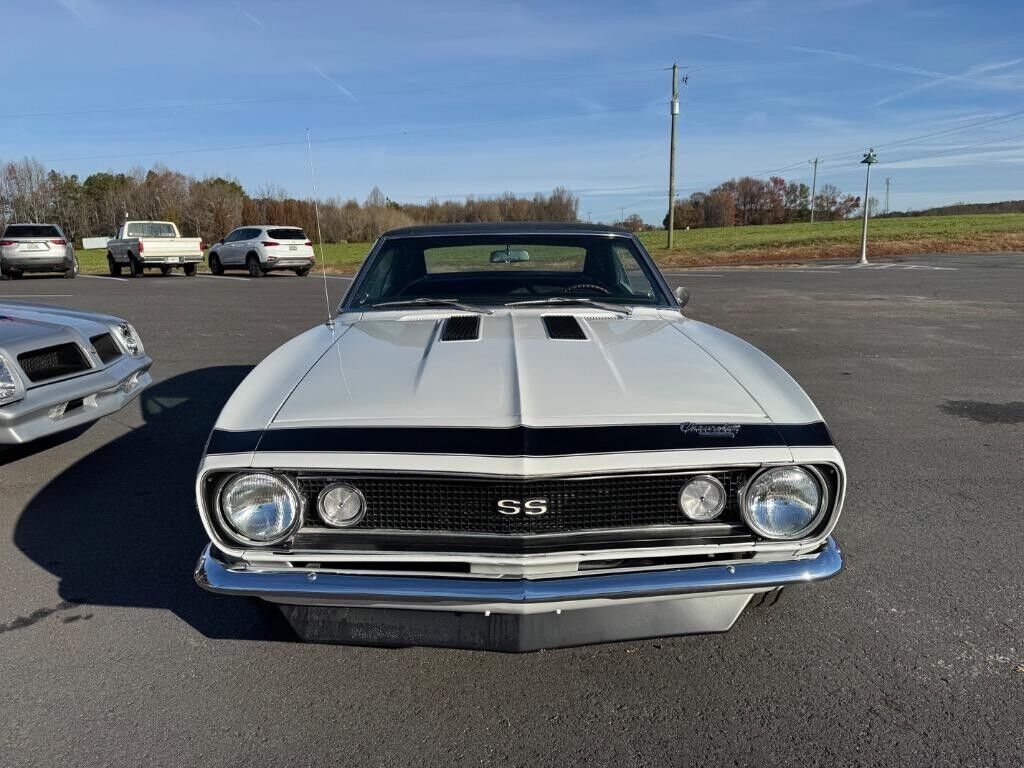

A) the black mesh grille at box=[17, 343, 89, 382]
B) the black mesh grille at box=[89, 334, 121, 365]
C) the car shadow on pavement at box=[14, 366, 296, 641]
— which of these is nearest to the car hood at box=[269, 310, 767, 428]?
the car shadow on pavement at box=[14, 366, 296, 641]

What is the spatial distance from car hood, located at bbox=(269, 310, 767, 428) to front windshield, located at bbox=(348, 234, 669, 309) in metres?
0.66

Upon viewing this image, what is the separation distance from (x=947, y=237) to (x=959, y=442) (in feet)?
119

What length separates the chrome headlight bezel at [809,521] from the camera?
2039mm

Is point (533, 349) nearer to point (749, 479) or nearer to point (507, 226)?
point (749, 479)

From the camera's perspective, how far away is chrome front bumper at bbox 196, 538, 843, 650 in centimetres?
194

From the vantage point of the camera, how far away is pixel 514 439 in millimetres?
1950

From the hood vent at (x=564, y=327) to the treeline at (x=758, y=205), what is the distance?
96.8m

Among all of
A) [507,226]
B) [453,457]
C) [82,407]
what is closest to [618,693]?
[453,457]

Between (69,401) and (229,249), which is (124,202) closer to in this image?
(229,249)

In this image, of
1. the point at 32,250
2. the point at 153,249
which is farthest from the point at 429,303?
the point at 32,250

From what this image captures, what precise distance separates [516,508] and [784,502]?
2.56ft

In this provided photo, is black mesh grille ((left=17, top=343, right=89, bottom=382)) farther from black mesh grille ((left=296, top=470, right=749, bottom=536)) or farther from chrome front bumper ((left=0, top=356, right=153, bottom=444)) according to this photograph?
black mesh grille ((left=296, top=470, right=749, bottom=536))

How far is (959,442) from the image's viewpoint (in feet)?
15.0

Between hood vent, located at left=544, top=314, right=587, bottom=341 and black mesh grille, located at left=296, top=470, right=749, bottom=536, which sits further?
hood vent, located at left=544, top=314, right=587, bottom=341
